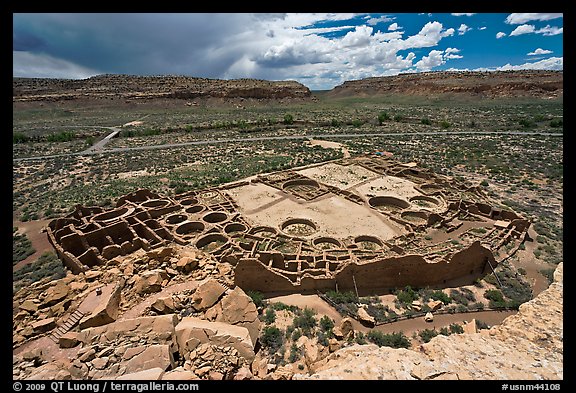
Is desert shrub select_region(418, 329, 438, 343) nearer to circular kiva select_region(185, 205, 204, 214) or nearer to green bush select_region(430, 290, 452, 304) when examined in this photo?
green bush select_region(430, 290, 452, 304)

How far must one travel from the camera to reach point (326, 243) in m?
22.7

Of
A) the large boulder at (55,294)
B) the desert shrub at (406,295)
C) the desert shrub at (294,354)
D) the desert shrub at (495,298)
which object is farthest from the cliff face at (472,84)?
the large boulder at (55,294)

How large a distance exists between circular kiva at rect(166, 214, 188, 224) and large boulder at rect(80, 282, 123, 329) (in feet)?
36.4

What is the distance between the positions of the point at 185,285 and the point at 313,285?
6.94 m

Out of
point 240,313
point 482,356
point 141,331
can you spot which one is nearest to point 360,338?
point 240,313

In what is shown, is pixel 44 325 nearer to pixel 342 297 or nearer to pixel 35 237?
pixel 35 237

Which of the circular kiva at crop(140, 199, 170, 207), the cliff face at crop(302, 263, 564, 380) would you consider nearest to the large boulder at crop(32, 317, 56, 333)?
the cliff face at crop(302, 263, 564, 380)

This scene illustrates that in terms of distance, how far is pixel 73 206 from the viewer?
28.5 m

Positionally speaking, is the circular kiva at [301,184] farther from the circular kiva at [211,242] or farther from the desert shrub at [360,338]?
the desert shrub at [360,338]

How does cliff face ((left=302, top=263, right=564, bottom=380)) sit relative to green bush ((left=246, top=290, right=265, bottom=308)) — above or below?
above

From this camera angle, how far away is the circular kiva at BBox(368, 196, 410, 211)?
29.2 metres

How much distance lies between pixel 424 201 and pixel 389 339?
19.7 meters

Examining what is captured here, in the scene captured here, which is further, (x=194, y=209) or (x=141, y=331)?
(x=194, y=209)

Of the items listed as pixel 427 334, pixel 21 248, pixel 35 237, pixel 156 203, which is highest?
pixel 156 203
